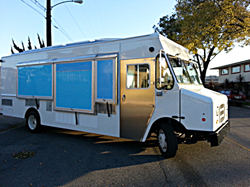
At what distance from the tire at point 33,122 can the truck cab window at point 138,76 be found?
4.24 metres

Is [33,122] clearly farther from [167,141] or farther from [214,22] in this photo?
[214,22]

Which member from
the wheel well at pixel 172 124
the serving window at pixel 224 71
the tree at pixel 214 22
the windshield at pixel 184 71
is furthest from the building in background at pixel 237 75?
the wheel well at pixel 172 124

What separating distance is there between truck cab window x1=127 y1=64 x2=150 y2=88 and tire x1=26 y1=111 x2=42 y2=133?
4245 mm

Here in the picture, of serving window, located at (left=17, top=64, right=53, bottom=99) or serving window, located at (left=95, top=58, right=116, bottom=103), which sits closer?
serving window, located at (left=95, top=58, right=116, bottom=103)

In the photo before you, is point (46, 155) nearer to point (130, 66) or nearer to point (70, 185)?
point (70, 185)

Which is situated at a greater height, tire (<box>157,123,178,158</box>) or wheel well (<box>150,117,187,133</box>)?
wheel well (<box>150,117,187,133</box>)

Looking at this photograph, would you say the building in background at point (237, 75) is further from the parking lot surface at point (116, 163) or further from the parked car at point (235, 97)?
the parking lot surface at point (116, 163)

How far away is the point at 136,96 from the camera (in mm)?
5516

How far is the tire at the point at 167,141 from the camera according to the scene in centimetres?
491

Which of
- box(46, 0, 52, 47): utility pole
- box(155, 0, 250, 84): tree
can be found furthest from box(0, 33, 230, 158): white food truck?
box(155, 0, 250, 84): tree

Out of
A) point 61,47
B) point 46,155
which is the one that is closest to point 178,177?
point 46,155

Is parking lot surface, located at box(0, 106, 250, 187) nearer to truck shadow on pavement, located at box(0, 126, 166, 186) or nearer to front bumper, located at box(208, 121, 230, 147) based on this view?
truck shadow on pavement, located at box(0, 126, 166, 186)

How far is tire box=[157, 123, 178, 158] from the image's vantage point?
4.91m

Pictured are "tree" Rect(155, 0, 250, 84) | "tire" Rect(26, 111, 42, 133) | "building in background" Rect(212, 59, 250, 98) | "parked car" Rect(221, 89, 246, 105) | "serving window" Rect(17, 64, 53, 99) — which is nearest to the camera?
"serving window" Rect(17, 64, 53, 99)
